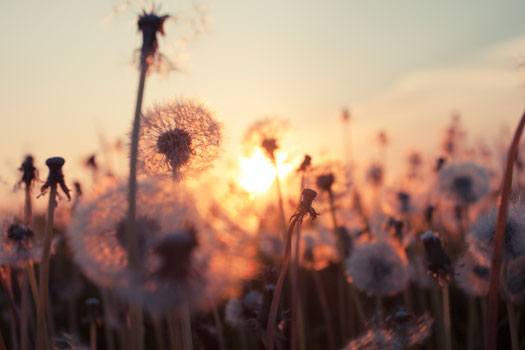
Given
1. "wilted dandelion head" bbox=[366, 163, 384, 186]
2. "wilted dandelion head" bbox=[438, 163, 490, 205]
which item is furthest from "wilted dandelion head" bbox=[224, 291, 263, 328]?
"wilted dandelion head" bbox=[366, 163, 384, 186]

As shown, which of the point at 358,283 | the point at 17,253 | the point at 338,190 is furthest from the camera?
the point at 338,190

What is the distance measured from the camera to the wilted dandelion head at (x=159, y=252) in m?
1.62

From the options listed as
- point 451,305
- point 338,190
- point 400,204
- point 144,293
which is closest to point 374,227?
point 338,190

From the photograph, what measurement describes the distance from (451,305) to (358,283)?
184 cm

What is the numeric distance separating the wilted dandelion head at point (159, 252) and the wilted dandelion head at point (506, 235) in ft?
4.78

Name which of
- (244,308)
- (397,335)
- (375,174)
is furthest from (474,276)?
(375,174)

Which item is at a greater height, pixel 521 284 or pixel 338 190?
pixel 338 190

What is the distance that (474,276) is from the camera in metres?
3.20

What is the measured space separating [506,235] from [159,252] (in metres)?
1.80

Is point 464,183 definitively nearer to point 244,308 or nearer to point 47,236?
point 244,308

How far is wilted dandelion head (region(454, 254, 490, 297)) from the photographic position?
122 inches

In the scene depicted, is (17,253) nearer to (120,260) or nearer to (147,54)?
(120,260)

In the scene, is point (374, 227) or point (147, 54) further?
point (374, 227)

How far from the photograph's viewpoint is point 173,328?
1.98 metres
